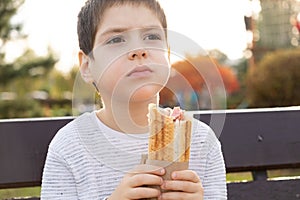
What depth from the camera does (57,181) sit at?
1.59 m

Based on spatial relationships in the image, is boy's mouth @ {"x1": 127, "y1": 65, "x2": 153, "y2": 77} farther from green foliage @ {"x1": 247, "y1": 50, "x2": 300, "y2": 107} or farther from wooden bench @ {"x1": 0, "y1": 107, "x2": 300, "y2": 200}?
green foliage @ {"x1": 247, "y1": 50, "x2": 300, "y2": 107}

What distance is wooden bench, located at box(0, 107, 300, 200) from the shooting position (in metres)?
1.85

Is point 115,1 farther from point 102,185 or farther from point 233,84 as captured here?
point 233,84

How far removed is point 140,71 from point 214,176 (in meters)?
0.37

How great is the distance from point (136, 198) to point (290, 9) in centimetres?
2070

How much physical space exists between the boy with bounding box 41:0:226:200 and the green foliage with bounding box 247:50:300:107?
840 cm

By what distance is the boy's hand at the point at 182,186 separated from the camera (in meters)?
1.30

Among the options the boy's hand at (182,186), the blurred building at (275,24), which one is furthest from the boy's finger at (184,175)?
the blurred building at (275,24)

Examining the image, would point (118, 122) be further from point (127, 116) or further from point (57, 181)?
point (57, 181)

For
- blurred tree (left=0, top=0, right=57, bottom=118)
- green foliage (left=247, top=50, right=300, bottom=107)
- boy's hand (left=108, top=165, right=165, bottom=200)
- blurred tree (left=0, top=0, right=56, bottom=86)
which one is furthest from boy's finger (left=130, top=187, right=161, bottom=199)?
blurred tree (left=0, top=0, right=56, bottom=86)

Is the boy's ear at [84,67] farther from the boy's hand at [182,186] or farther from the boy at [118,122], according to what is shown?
the boy's hand at [182,186]

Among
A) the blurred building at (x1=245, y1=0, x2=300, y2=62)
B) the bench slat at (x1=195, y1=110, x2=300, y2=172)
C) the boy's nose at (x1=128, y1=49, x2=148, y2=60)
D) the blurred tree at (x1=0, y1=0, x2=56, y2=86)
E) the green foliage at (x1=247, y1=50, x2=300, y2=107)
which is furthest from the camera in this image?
the blurred building at (x1=245, y1=0, x2=300, y2=62)

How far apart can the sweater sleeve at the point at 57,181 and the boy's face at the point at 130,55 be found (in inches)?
8.2

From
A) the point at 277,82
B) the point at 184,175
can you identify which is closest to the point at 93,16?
the point at 184,175
